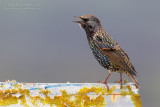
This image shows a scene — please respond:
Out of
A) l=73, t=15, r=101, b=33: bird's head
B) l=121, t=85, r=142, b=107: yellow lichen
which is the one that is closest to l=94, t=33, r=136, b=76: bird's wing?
l=73, t=15, r=101, b=33: bird's head

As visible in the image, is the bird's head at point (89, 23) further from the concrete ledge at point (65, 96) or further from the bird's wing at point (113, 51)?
the concrete ledge at point (65, 96)

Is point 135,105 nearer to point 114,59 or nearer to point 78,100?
point 78,100

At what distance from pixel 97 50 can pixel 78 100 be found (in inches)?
54.0

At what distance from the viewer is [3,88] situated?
3.06 meters

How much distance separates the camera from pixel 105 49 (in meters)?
4.10

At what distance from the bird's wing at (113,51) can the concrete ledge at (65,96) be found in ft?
2.94

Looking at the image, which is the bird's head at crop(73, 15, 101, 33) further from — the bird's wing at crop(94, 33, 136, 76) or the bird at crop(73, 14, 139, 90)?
the bird's wing at crop(94, 33, 136, 76)

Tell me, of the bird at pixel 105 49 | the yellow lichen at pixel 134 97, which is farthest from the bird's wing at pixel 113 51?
the yellow lichen at pixel 134 97

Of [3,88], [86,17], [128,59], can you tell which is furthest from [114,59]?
[3,88]

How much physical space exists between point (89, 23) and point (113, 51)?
0.64m

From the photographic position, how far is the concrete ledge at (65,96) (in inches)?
117

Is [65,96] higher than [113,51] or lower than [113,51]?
lower

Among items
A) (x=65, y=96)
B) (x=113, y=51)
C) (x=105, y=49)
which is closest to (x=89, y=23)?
(x=105, y=49)

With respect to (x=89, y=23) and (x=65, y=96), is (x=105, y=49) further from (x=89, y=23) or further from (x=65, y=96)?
(x=65, y=96)
